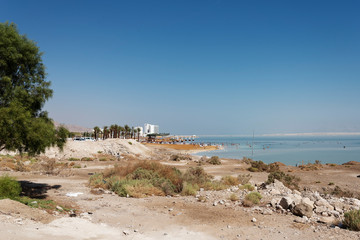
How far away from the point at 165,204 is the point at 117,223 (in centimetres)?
369

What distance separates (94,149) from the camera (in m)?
52.5

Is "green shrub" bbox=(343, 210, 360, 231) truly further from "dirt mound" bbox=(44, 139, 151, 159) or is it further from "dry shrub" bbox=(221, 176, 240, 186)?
"dirt mound" bbox=(44, 139, 151, 159)

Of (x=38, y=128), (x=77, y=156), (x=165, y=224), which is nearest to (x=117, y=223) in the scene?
(x=165, y=224)

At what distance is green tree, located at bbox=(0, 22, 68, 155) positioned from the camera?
37.6ft

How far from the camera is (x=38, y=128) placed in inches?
481

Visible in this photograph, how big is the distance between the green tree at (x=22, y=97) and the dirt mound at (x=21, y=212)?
9.83 ft

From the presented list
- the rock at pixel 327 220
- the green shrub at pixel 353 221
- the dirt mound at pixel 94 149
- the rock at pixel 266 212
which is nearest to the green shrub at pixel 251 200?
the rock at pixel 266 212

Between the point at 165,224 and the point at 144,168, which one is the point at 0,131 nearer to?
the point at 165,224

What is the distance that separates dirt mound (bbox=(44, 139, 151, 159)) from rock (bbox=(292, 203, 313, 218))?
39.0 m

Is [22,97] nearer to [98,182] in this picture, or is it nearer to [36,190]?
[36,190]

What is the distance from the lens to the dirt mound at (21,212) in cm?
895

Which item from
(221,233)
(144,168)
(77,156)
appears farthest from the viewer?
(77,156)

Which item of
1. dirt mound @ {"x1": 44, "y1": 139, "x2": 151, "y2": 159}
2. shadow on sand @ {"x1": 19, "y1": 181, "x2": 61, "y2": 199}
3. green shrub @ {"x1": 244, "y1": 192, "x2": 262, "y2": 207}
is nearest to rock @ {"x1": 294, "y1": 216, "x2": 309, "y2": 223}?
green shrub @ {"x1": 244, "y1": 192, "x2": 262, "y2": 207}

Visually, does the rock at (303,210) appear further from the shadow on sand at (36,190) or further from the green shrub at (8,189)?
the shadow on sand at (36,190)
